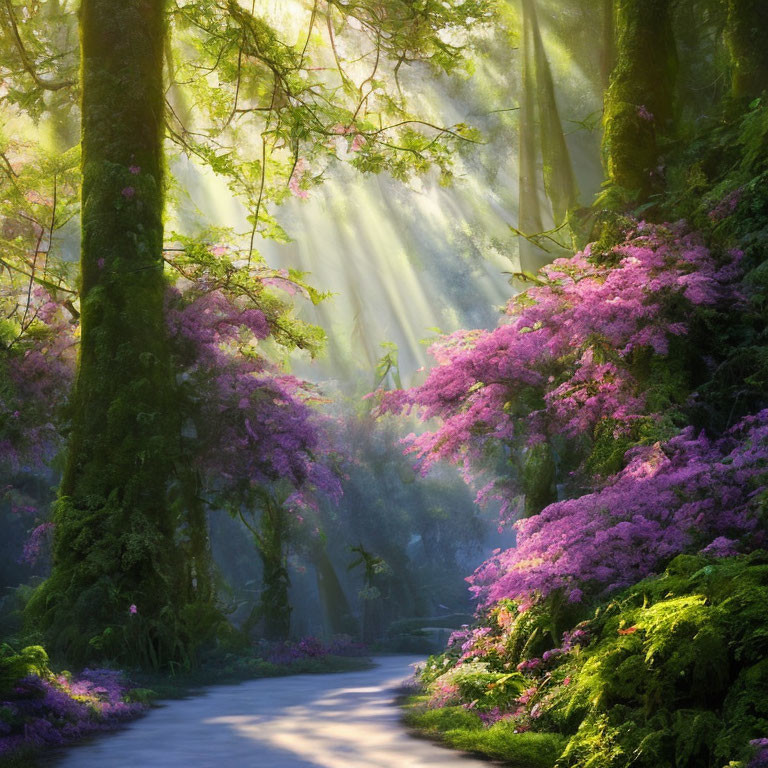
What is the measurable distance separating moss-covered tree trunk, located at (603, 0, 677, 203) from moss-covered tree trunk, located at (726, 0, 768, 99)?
92 cm

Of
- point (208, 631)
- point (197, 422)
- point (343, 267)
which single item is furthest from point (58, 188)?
point (343, 267)

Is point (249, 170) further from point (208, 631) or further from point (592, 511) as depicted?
point (592, 511)

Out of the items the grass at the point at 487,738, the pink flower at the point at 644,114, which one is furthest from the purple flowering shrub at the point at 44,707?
the pink flower at the point at 644,114

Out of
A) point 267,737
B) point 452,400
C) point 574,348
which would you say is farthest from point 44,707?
point 574,348

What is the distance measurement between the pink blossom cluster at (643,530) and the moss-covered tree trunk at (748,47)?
769 centimetres

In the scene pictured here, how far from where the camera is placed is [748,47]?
40.9 feet

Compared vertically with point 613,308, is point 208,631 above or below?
below

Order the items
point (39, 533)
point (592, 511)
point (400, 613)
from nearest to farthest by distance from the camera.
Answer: point (592, 511) < point (39, 533) < point (400, 613)

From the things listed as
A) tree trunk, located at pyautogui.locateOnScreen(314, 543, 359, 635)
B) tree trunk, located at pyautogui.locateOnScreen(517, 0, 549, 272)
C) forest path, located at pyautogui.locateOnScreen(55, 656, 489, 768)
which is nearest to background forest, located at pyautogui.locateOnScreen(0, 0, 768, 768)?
forest path, located at pyautogui.locateOnScreen(55, 656, 489, 768)

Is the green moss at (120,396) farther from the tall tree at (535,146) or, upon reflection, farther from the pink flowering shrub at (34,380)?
the tall tree at (535,146)

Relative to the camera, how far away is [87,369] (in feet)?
33.1

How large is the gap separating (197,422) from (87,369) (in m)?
2.21

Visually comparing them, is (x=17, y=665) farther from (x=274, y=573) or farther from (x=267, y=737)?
(x=274, y=573)

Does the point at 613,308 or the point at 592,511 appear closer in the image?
the point at 592,511
